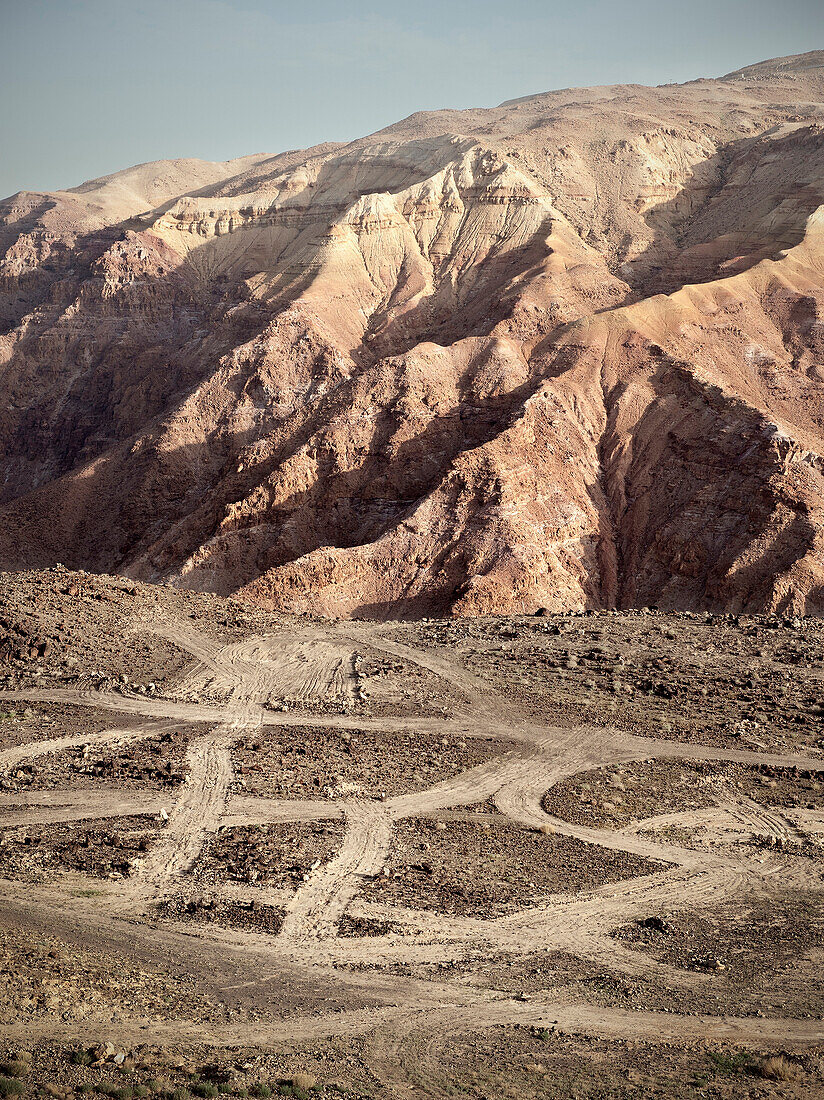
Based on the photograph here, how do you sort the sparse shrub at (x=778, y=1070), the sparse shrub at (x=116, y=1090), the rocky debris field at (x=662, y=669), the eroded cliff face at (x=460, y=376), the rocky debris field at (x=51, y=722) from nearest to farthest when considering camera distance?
the sparse shrub at (x=116, y=1090) < the sparse shrub at (x=778, y=1070) < the rocky debris field at (x=51, y=722) < the rocky debris field at (x=662, y=669) < the eroded cliff face at (x=460, y=376)

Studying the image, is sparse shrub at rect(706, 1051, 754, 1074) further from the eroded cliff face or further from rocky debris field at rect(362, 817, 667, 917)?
the eroded cliff face

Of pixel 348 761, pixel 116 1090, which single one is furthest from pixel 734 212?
pixel 116 1090

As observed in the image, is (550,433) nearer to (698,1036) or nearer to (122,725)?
(122,725)

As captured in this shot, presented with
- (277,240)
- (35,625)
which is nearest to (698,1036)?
(35,625)

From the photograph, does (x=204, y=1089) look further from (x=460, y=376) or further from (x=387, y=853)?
(x=460, y=376)

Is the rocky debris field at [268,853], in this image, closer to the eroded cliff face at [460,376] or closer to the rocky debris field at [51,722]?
the rocky debris field at [51,722]

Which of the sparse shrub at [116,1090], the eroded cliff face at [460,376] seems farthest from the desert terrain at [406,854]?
the eroded cliff face at [460,376]
